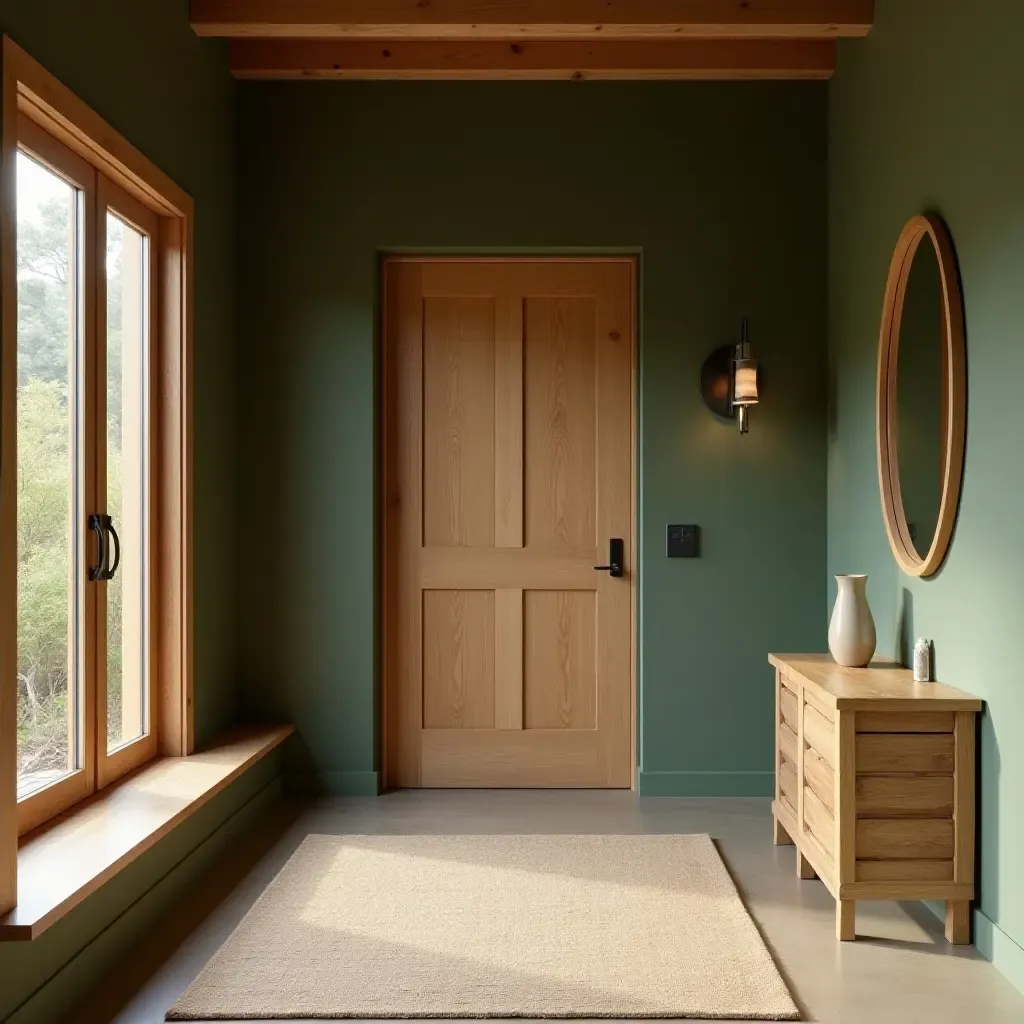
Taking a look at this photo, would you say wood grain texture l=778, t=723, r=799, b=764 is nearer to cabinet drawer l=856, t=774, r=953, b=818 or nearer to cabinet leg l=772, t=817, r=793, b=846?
cabinet leg l=772, t=817, r=793, b=846

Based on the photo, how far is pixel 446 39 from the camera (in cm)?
399

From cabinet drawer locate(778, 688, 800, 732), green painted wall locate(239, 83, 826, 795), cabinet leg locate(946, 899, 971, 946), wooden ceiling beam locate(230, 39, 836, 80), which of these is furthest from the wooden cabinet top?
wooden ceiling beam locate(230, 39, 836, 80)

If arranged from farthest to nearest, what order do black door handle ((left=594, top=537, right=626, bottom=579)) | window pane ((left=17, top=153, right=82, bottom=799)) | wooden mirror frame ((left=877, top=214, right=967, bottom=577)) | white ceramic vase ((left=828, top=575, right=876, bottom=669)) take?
black door handle ((left=594, top=537, right=626, bottom=579)) → white ceramic vase ((left=828, top=575, right=876, bottom=669)) → wooden mirror frame ((left=877, top=214, right=967, bottom=577)) → window pane ((left=17, top=153, right=82, bottom=799))

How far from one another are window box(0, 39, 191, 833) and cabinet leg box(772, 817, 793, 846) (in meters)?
2.04

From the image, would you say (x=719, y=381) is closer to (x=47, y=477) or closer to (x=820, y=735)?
(x=820, y=735)

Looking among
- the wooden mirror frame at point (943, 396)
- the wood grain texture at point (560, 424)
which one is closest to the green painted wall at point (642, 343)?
the wood grain texture at point (560, 424)

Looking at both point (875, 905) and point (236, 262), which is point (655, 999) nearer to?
point (875, 905)

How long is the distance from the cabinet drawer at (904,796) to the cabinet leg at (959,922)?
241 mm

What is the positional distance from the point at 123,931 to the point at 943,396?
2630 millimetres

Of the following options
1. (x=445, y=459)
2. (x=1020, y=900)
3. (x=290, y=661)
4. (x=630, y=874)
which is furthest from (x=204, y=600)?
(x=1020, y=900)

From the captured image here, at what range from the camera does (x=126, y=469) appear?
3.35 meters

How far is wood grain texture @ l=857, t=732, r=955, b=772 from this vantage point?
2703 mm

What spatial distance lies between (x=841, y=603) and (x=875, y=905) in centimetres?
89

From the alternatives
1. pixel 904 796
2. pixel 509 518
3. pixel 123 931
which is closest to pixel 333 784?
pixel 509 518
